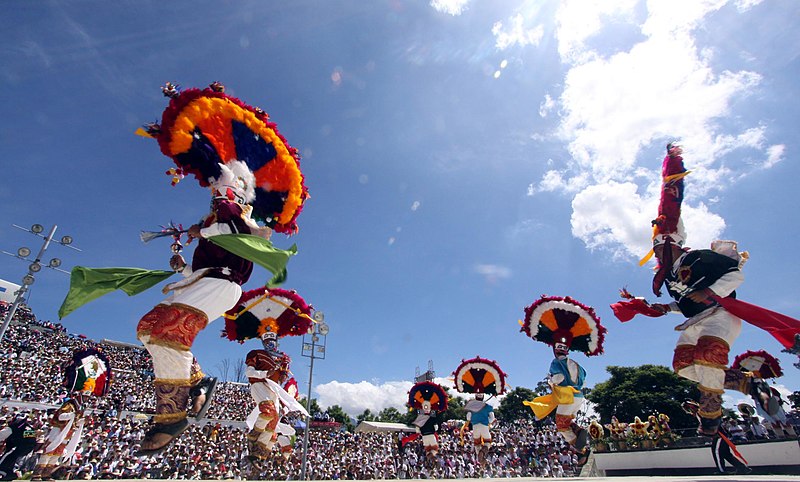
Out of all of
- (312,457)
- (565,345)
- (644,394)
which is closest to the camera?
(565,345)

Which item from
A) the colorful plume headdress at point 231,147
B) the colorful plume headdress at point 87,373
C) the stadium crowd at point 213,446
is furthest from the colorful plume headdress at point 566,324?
the colorful plume headdress at point 87,373

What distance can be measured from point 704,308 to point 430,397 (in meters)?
10.7

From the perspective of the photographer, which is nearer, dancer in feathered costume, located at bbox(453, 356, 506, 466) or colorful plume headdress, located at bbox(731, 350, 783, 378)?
colorful plume headdress, located at bbox(731, 350, 783, 378)

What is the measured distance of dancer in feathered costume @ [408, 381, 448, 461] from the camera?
48.6 ft

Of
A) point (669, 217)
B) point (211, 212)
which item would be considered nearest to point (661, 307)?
point (669, 217)

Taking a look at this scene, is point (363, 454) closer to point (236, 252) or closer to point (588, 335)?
point (588, 335)

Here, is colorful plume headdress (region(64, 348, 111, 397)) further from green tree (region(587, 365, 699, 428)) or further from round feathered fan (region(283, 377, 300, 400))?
green tree (region(587, 365, 699, 428))

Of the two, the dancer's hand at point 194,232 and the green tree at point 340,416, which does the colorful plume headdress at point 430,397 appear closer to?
the dancer's hand at point 194,232

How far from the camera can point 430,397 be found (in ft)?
Result: 49.6

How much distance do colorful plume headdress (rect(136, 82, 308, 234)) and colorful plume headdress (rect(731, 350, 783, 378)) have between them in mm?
10045

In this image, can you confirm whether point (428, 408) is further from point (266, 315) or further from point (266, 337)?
point (266, 315)

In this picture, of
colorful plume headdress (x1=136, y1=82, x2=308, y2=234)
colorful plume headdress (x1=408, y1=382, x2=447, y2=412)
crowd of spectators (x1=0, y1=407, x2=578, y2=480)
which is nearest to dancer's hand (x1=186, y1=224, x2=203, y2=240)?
colorful plume headdress (x1=136, y1=82, x2=308, y2=234)

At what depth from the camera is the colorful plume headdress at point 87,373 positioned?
923 cm

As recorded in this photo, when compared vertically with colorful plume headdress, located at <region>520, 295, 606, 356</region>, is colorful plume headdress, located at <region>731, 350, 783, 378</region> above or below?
below
